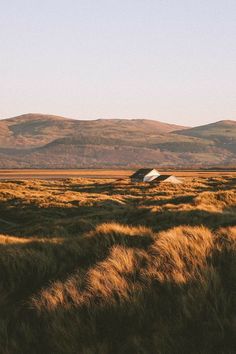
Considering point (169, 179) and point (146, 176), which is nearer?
point (169, 179)

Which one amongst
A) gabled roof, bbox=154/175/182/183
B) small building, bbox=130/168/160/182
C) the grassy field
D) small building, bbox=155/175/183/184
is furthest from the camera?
small building, bbox=130/168/160/182

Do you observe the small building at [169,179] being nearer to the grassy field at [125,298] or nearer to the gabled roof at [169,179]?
the gabled roof at [169,179]

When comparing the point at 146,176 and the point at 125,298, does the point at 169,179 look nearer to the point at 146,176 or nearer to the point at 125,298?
the point at 146,176

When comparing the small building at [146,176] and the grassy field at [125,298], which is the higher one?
the grassy field at [125,298]

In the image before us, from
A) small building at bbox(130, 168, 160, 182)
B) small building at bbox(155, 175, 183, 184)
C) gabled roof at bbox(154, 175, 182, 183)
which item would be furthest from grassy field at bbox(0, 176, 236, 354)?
small building at bbox(130, 168, 160, 182)

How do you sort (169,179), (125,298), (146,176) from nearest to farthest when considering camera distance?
(125,298), (169,179), (146,176)

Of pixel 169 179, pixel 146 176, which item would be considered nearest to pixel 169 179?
pixel 169 179

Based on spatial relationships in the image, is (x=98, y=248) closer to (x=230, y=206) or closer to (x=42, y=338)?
(x=42, y=338)

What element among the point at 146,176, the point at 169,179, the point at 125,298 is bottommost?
the point at 169,179

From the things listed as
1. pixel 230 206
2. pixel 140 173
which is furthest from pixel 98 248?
pixel 140 173

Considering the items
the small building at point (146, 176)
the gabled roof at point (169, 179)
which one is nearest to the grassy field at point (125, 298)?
the gabled roof at point (169, 179)

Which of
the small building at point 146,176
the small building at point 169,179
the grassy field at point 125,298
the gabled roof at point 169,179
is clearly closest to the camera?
the grassy field at point 125,298

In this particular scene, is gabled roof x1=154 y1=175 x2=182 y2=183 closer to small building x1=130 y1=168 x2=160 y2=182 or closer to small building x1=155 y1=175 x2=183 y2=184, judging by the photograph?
small building x1=155 y1=175 x2=183 y2=184

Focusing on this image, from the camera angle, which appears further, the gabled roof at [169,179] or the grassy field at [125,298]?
the gabled roof at [169,179]
